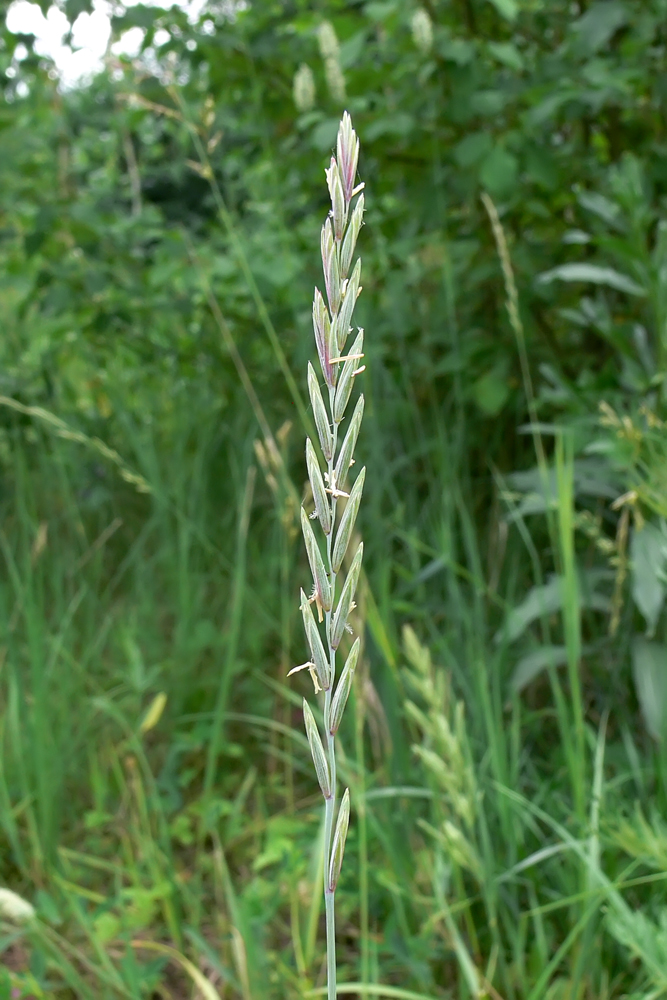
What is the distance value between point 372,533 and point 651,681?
737 mm

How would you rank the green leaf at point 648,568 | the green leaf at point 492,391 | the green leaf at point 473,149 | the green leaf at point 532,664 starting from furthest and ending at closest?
the green leaf at point 492,391, the green leaf at point 473,149, the green leaf at point 532,664, the green leaf at point 648,568

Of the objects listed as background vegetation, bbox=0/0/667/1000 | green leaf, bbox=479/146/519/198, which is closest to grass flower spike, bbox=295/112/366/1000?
background vegetation, bbox=0/0/667/1000

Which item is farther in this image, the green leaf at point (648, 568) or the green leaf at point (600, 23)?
the green leaf at point (600, 23)

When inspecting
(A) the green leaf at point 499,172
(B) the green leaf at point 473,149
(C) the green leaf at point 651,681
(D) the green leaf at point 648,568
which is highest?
(B) the green leaf at point 473,149

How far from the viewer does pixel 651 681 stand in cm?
162

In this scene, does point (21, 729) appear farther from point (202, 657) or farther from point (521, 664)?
point (521, 664)

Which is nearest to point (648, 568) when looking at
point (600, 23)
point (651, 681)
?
point (651, 681)

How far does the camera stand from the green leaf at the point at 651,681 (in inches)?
62.3

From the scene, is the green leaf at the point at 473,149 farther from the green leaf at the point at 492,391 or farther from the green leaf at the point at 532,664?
the green leaf at the point at 532,664

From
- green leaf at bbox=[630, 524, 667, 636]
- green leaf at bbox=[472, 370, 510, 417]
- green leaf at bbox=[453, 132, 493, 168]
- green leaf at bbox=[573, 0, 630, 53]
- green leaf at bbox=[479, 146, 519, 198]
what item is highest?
green leaf at bbox=[573, 0, 630, 53]

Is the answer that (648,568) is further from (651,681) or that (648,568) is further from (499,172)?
(499,172)

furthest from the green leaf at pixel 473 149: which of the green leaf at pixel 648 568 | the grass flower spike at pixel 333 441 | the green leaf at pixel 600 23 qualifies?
the grass flower spike at pixel 333 441

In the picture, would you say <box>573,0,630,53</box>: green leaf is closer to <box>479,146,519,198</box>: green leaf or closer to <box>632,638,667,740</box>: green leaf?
<box>479,146,519,198</box>: green leaf

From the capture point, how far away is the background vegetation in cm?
144
